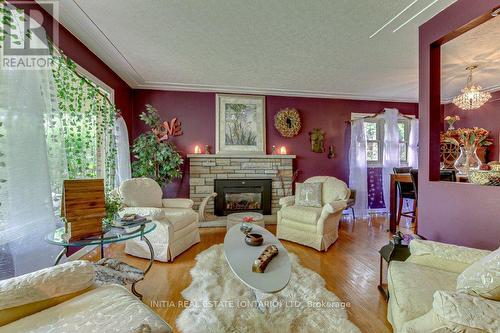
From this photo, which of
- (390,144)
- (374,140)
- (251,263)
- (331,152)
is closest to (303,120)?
(331,152)

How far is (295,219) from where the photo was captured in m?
3.12

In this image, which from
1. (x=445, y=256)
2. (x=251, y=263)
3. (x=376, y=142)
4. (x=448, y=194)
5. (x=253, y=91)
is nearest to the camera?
(x=445, y=256)

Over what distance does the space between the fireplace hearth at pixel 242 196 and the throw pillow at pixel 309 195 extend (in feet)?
3.70

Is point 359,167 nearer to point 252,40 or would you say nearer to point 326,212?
Answer: point 326,212

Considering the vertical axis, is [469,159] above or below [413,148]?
below

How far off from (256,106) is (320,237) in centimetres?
279

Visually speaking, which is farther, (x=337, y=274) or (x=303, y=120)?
(x=303, y=120)

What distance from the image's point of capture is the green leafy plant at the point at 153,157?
148 inches

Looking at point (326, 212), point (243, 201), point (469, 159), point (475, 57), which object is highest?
point (475, 57)

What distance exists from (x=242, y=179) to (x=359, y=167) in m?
2.45

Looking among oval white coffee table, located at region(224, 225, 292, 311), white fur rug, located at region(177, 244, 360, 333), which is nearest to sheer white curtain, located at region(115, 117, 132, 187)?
white fur rug, located at region(177, 244, 360, 333)

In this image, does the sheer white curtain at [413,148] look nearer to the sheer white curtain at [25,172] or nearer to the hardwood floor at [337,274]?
the hardwood floor at [337,274]

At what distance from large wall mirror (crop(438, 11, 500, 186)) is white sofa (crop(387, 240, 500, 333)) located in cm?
74

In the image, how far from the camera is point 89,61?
279 centimetres
